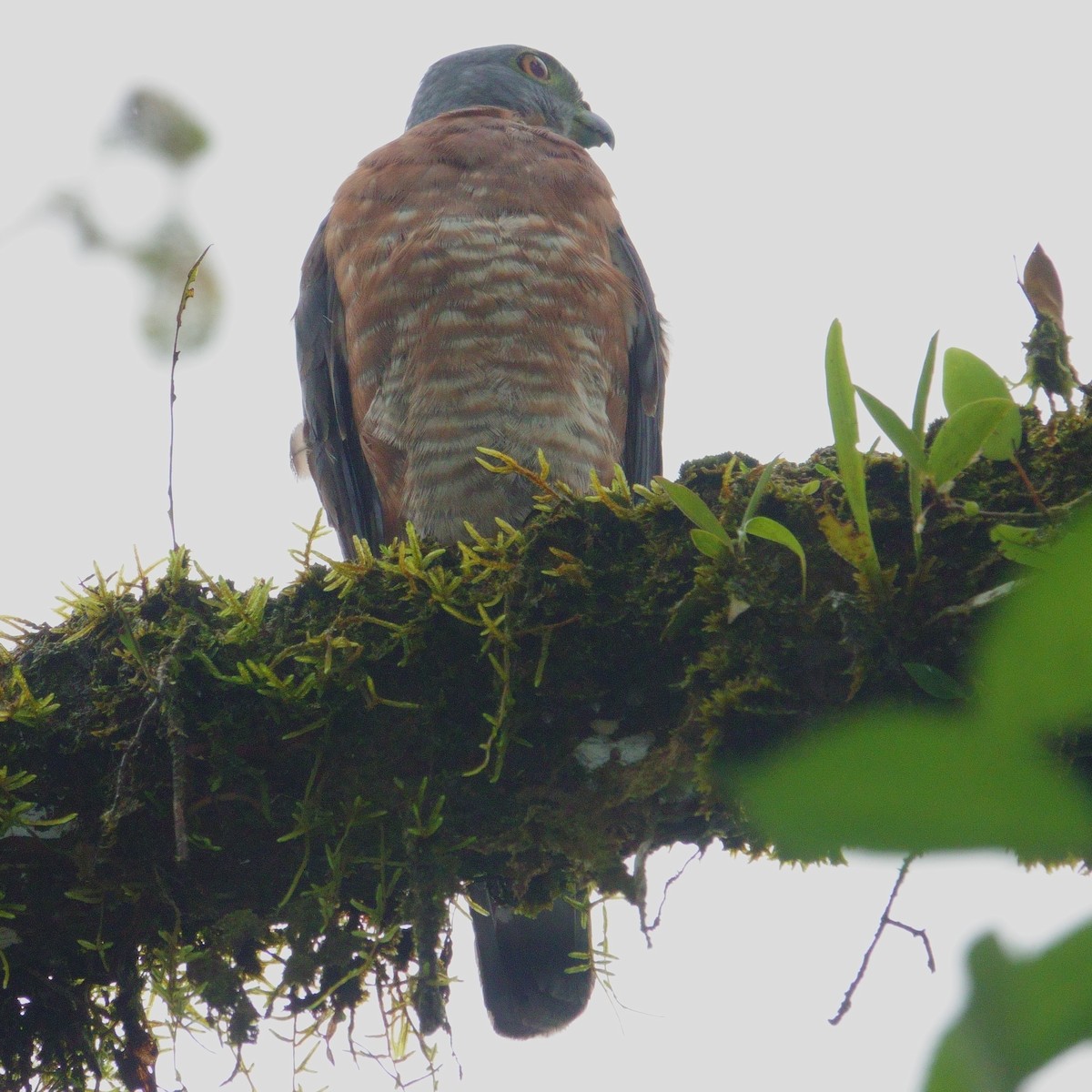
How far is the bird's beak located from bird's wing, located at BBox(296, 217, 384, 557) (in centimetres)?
166

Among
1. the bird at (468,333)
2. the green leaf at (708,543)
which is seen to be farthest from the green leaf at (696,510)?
the bird at (468,333)

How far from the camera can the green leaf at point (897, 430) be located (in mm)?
1272

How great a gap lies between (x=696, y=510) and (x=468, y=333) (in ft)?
5.74

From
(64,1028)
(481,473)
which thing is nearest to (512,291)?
(481,473)

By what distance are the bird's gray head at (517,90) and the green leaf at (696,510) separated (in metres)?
3.61

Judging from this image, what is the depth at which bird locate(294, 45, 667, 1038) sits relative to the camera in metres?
3.11

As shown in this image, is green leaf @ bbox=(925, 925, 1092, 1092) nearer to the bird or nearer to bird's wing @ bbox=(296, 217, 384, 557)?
the bird

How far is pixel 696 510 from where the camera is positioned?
5.05ft

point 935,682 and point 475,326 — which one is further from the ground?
point 475,326

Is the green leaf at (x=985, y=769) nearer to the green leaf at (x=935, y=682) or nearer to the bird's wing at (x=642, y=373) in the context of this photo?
the green leaf at (x=935, y=682)

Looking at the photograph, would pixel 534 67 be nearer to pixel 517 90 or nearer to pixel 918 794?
pixel 517 90

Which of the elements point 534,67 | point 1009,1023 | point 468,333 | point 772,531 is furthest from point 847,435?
point 534,67

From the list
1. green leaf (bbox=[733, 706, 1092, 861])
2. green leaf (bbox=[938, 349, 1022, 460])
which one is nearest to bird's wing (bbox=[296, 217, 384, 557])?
green leaf (bbox=[938, 349, 1022, 460])

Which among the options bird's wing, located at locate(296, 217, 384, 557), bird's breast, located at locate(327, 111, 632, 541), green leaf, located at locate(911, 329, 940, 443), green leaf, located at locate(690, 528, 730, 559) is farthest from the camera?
bird's wing, located at locate(296, 217, 384, 557)
